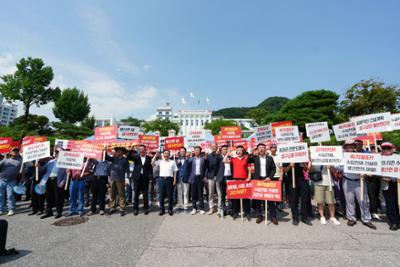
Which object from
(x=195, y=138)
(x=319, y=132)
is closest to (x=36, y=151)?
(x=195, y=138)

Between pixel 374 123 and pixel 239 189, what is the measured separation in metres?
4.86

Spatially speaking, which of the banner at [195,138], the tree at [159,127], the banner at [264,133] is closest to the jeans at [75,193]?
the banner at [195,138]

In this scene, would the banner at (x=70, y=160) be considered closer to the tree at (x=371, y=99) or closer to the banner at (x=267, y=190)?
the banner at (x=267, y=190)

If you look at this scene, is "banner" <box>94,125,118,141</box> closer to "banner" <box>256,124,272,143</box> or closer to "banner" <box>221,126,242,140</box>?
"banner" <box>221,126,242,140</box>

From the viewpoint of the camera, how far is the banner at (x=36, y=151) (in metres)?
6.29

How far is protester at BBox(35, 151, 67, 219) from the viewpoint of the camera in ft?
19.8

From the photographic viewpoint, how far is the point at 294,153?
5.40 metres

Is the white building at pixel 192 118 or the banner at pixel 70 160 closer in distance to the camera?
the banner at pixel 70 160

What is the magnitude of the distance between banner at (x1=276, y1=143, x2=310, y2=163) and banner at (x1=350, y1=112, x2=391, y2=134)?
2.74m

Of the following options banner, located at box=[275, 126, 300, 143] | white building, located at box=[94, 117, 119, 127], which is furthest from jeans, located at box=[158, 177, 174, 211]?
white building, located at box=[94, 117, 119, 127]

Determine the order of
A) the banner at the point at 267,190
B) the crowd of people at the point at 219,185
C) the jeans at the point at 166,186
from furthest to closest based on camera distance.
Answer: the jeans at the point at 166,186 < the crowd of people at the point at 219,185 < the banner at the point at 267,190

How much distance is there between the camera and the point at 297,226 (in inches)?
201

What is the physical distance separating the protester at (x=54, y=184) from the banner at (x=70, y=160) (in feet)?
1.72

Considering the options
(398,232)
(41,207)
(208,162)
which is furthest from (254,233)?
(41,207)
